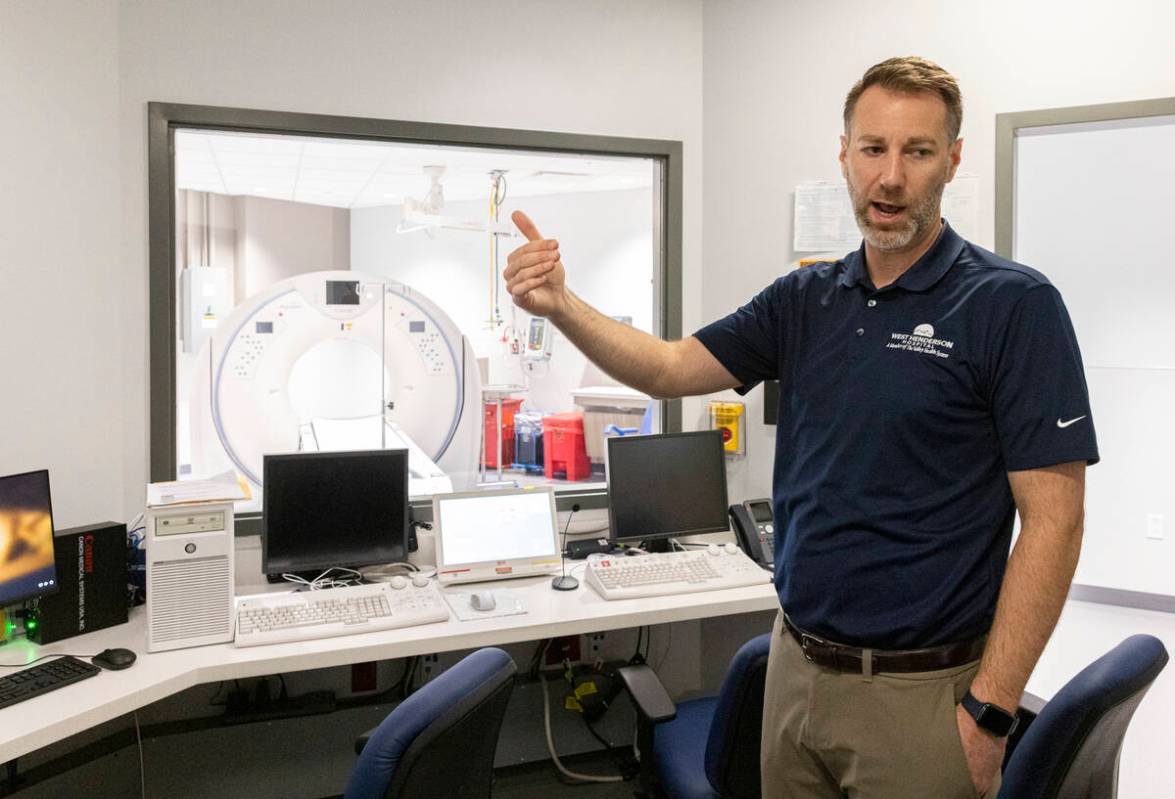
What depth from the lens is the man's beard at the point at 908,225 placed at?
4.15 ft

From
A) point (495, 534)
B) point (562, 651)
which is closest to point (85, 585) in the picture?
point (495, 534)

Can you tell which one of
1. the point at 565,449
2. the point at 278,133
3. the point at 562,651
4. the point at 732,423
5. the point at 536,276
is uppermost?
the point at 278,133

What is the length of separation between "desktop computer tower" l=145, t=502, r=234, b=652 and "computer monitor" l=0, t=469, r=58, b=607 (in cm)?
25

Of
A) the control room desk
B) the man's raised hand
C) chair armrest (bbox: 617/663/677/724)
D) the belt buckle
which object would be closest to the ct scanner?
the control room desk

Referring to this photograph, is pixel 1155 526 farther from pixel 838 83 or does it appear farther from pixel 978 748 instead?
pixel 978 748

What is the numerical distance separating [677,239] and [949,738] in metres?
2.16

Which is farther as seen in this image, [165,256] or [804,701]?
[165,256]

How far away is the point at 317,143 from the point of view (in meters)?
2.85

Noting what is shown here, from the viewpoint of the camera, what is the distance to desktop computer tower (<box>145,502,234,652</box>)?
6.69 feet

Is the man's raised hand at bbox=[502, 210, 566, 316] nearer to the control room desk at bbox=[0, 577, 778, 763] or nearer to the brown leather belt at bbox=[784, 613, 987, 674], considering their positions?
the brown leather belt at bbox=[784, 613, 987, 674]

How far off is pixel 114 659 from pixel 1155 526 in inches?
179

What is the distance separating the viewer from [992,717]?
1.18 metres

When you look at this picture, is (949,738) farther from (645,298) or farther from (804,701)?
(645,298)

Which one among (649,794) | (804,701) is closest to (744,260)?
(649,794)
